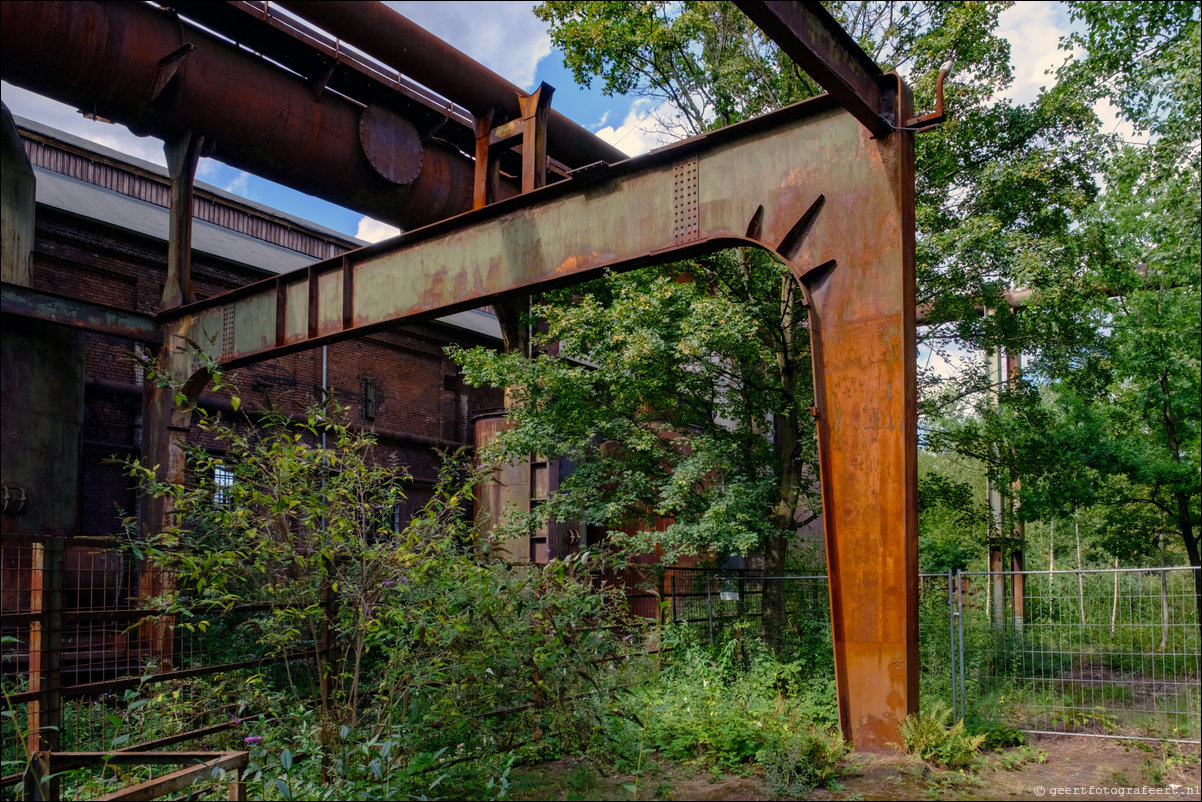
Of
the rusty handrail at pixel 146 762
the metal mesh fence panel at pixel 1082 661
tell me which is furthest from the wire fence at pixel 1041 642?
the rusty handrail at pixel 146 762

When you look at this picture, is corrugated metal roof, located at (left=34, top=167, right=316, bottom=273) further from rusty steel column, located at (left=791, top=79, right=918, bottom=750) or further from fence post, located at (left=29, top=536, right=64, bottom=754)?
rusty steel column, located at (left=791, top=79, right=918, bottom=750)

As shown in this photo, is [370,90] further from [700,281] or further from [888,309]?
[888,309]

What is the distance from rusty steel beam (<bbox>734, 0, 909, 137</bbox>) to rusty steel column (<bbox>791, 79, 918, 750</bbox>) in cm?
14

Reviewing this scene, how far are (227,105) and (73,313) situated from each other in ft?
10.2

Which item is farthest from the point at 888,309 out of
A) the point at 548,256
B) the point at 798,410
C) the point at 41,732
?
the point at 41,732

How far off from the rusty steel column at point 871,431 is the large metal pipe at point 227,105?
735 cm

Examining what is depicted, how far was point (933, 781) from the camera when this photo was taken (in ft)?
18.8

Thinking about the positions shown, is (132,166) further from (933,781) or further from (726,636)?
(933,781)

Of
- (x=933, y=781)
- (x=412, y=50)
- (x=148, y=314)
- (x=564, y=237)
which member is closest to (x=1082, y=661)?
(x=933, y=781)

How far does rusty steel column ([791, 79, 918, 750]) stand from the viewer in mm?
6258

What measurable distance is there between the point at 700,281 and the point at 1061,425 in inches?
309

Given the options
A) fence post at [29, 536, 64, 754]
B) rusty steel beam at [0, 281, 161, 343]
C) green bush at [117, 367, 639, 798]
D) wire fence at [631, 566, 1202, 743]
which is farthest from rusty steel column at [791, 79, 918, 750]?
rusty steel beam at [0, 281, 161, 343]

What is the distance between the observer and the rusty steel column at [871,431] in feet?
20.5

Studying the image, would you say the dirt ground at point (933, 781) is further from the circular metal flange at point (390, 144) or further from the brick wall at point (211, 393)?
the circular metal flange at point (390, 144)
